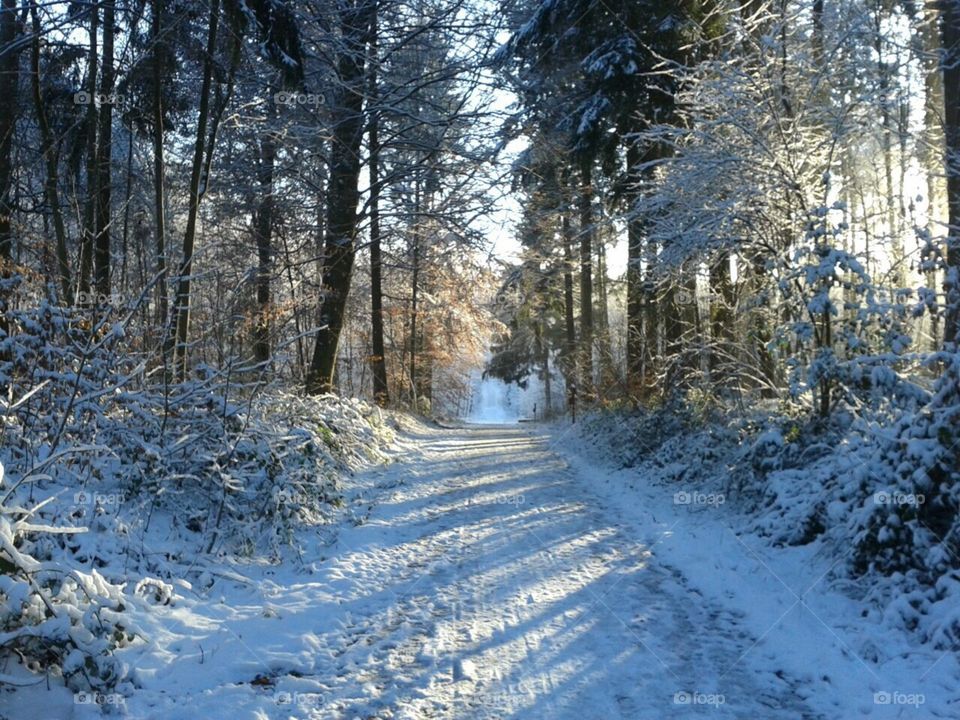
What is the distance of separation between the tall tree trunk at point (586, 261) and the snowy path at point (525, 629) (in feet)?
34.5

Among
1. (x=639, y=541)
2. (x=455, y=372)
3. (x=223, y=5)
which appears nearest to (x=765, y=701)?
(x=639, y=541)

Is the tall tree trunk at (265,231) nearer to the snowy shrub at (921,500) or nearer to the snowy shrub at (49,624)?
the snowy shrub at (49,624)

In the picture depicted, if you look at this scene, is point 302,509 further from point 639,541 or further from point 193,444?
point 639,541

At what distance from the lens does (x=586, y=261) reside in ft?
71.2

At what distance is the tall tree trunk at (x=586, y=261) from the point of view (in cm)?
1782

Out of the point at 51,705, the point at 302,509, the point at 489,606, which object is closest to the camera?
the point at 51,705

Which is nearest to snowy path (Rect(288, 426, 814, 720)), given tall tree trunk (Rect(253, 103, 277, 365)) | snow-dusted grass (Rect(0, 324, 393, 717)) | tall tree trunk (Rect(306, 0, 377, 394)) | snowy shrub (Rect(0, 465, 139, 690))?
snow-dusted grass (Rect(0, 324, 393, 717))

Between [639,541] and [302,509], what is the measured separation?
363cm

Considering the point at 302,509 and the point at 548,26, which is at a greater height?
the point at 548,26

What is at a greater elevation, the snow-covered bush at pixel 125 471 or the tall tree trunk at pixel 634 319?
the tall tree trunk at pixel 634 319

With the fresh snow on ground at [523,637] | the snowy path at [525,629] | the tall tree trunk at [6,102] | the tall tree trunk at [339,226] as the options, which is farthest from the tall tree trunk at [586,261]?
Result: the fresh snow on ground at [523,637]

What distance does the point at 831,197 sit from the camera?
8820 millimetres

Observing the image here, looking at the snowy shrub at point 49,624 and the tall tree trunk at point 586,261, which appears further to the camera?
the tall tree trunk at point 586,261

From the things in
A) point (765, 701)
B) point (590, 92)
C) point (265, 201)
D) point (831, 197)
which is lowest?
point (765, 701)
